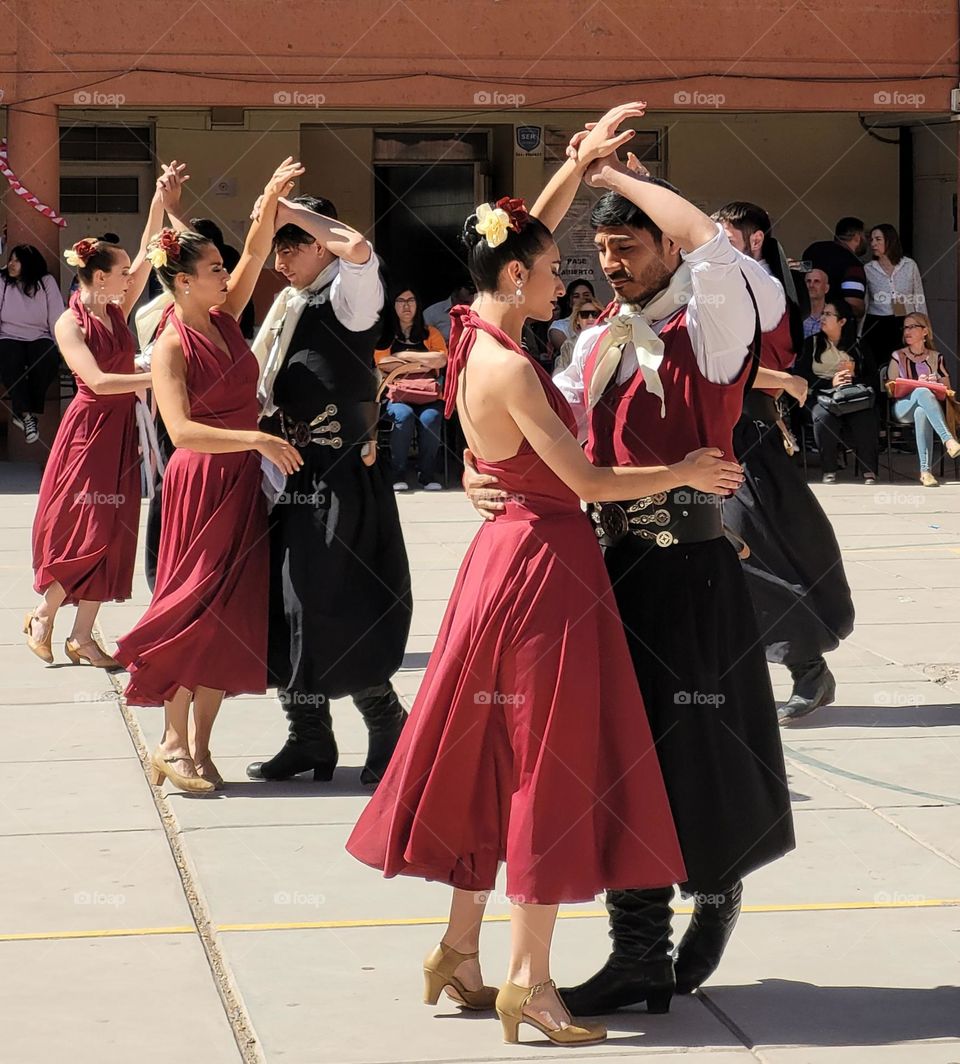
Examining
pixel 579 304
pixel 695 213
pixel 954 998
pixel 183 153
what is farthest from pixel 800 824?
pixel 183 153

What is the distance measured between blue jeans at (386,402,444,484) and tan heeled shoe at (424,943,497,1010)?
978 cm

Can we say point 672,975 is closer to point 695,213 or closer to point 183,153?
point 695,213

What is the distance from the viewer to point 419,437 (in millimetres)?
14039

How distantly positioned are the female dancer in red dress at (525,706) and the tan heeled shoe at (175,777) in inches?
75.4

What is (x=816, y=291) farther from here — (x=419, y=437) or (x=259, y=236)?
(x=259, y=236)

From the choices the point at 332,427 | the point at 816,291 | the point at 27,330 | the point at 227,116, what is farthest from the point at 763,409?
the point at 227,116

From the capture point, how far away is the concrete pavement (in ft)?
13.1

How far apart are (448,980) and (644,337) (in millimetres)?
1474

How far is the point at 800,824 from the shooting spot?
18.5ft

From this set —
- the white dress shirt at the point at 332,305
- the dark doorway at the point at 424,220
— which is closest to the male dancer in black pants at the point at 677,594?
the white dress shirt at the point at 332,305

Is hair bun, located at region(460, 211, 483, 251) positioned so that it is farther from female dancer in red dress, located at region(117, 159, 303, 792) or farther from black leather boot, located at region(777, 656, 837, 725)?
black leather boot, located at region(777, 656, 837, 725)

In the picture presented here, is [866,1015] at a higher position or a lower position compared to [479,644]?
lower

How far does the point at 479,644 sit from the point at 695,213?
1026 mm

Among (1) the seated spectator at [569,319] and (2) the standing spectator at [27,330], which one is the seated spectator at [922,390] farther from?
(2) the standing spectator at [27,330]
